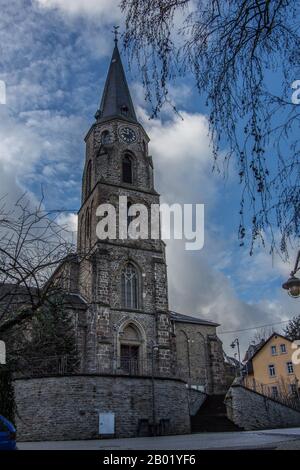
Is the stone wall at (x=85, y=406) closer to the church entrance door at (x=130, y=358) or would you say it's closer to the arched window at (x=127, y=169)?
the church entrance door at (x=130, y=358)

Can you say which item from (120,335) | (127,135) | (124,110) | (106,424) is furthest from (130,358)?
(124,110)

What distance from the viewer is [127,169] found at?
3772cm

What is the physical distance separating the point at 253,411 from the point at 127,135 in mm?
24644

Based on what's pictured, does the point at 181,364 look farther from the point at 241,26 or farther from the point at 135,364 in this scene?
the point at 241,26

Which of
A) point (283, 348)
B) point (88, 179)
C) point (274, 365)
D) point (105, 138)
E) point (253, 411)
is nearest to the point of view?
point (253, 411)

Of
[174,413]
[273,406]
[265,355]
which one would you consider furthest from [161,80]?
[265,355]

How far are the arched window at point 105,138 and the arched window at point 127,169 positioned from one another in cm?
195

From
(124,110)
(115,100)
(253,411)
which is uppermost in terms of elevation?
(115,100)

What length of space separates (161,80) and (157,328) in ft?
91.0

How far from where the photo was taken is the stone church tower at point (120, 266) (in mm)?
29422

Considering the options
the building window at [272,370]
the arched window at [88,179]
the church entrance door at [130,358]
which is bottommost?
the church entrance door at [130,358]

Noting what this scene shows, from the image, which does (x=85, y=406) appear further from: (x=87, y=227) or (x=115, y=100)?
(x=115, y=100)

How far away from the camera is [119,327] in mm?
29922

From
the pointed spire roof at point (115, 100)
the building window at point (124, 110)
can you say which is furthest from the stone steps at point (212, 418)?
the building window at point (124, 110)
